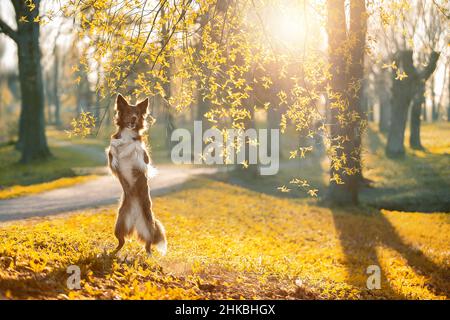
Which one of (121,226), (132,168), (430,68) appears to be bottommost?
(121,226)

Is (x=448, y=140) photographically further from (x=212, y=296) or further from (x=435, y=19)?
(x=212, y=296)

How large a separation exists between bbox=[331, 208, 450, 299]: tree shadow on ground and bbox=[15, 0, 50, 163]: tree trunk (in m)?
18.2

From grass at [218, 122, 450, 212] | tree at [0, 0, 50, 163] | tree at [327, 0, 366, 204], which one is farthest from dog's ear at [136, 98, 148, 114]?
tree at [0, 0, 50, 163]

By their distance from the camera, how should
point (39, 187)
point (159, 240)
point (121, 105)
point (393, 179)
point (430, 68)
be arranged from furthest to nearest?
point (430, 68)
point (393, 179)
point (39, 187)
point (159, 240)
point (121, 105)

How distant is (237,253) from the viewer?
11586mm

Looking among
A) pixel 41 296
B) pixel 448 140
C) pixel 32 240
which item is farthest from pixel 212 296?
pixel 448 140

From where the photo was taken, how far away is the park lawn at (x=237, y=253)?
718cm

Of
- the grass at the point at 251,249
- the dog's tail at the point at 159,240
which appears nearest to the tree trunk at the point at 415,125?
the grass at the point at 251,249

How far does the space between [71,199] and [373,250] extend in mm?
10413

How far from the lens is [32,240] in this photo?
29.3 ft

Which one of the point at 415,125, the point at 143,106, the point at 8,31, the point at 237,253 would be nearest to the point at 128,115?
the point at 143,106

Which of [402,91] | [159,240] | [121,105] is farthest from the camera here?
[402,91]

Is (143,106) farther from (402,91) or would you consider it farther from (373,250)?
(402,91)

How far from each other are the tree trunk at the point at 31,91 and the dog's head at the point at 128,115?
71.0 feet
